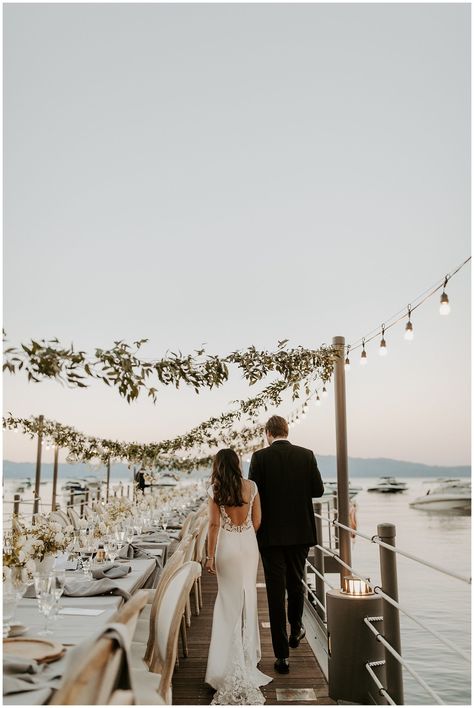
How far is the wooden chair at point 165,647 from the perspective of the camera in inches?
110

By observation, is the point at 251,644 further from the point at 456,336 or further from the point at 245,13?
the point at 456,336

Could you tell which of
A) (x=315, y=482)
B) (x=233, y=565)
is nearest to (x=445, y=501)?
(x=315, y=482)

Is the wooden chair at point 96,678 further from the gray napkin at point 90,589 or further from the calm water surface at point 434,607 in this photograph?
the calm water surface at point 434,607

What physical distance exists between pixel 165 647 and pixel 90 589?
1010 millimetres

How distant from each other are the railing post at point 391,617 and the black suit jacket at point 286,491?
122cm

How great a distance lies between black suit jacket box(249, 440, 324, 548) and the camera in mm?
4617

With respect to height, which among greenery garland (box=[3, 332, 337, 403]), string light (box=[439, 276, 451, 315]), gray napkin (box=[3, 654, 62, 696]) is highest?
string light (box=[439, 276, 451, 315])

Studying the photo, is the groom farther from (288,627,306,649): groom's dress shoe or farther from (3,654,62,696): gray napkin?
(3,654,62,696): gray napkin

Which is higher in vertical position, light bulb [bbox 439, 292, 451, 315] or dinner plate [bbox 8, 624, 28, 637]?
light bulb [bbox 439, 292, 451, 315]

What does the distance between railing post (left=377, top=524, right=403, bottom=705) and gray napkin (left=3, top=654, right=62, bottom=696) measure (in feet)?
5.96

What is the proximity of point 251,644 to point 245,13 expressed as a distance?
585 cm

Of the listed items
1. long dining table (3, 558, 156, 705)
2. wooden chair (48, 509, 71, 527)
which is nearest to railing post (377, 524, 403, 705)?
long dining table (3, 558, 156, 705)

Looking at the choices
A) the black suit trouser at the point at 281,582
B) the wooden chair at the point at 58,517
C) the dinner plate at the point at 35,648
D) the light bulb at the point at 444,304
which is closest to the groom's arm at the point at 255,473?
the black suit trouser at the point at 281,582

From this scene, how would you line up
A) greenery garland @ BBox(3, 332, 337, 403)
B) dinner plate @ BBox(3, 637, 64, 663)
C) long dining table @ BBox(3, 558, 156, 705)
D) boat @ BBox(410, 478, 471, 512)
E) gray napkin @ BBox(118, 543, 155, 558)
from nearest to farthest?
long dining table @ BBox(3, 558, 156, 705) → dinner plate @ BBox(3, 637, 64, 663) → greenery garland @ BBox(3, 332, 337, 403) → gray napkin @ BBox(118, 543, 155, 558) → boat @ BBox(410, 478, 471, 512)
